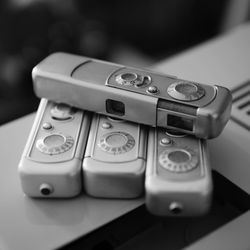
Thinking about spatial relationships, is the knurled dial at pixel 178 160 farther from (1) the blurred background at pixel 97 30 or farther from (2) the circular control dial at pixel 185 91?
(1) the blurred background at pixel 97 30

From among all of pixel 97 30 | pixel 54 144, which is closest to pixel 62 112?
pixel 54 144

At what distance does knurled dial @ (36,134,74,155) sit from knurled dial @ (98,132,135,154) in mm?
27

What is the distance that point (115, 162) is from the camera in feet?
1.45

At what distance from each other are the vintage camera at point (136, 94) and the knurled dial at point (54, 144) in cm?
4

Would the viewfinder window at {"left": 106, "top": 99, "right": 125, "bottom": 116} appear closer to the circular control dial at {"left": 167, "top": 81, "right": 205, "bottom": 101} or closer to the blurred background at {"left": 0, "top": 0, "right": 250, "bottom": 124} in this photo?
the circular control dial at {"left": 167, "top": 81, "right": 205, "bottom": 101}

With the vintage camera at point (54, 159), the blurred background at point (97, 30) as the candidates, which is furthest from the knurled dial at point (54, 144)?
the blurred background at point (97, 30)

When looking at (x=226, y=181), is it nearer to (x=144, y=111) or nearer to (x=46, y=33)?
(x=144, y=111)

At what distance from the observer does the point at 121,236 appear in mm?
476

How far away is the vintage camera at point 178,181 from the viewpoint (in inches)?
16.4

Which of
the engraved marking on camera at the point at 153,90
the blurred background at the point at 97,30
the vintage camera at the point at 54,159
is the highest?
the engraved marking on camera at the point at 153,90

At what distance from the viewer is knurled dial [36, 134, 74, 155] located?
17.9 inches

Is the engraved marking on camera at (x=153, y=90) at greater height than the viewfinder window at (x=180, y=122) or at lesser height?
greater

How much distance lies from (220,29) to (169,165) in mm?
1025

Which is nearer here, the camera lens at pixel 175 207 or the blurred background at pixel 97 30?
the camera lens at pixel 175 207
